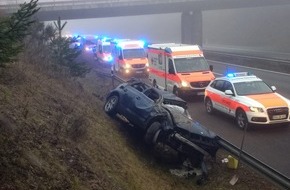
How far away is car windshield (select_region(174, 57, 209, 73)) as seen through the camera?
822 inches

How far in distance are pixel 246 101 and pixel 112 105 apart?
510 cm

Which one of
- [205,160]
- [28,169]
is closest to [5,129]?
[28,169]

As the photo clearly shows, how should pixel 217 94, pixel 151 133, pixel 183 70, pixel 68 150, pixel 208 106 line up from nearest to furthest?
1. pixel 68 150
2. pixel 151 133
3. pixel 217 94
4. pixel 208 106
5. pixel 183 70

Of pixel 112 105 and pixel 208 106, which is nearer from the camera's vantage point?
pixel 112 105

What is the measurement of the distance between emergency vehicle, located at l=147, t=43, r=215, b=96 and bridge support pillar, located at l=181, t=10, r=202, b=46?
1420 inches

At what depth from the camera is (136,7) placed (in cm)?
5072

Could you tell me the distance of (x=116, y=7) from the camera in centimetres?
4956

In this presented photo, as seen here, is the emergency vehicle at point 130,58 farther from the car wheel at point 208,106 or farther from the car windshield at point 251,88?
the car windshield at point 251,88

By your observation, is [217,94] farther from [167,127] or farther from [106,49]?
[106,49]

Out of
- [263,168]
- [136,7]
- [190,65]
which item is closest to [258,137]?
[263,168]

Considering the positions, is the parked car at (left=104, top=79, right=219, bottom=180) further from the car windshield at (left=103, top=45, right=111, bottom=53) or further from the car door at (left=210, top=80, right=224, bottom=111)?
the car windshield at (left=103, top=45, right=111, bottom=53)

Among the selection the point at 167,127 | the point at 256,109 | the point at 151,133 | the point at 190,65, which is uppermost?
the point at 190,65

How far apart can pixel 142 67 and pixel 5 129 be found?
2146cm

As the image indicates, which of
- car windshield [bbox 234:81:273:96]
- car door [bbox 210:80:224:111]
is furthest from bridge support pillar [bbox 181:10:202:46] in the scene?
car windshield [bbox 234:81:273:96]
